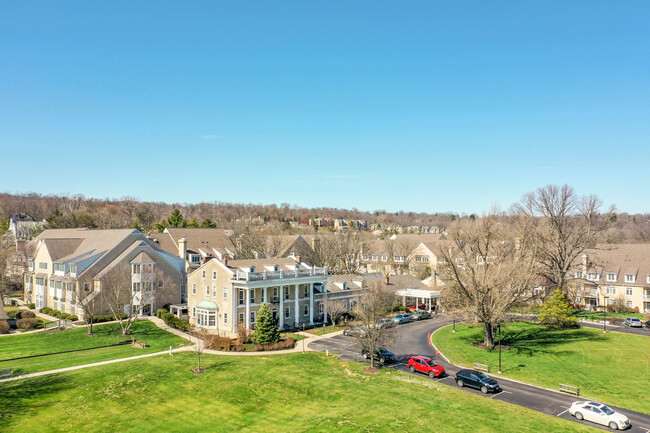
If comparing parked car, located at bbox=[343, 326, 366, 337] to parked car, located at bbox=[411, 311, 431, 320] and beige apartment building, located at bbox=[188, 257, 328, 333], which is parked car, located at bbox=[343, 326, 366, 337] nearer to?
beige apartment building, located at bbox=[188, 257, 328, 333]

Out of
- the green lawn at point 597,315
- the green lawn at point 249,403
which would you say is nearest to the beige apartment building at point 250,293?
the green lawn at point 249,403

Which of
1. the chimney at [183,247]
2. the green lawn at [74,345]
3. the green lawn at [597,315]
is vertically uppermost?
the chimney at [183,247]

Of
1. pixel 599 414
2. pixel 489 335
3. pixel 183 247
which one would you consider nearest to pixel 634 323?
pixel 489 335

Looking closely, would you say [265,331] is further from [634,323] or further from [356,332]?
[634,323]

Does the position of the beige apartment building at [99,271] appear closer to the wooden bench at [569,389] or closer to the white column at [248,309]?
the white column at [248,309]

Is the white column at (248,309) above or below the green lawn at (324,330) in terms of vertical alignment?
above

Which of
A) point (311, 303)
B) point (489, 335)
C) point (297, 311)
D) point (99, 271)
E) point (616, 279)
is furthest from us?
point (616, 279)
